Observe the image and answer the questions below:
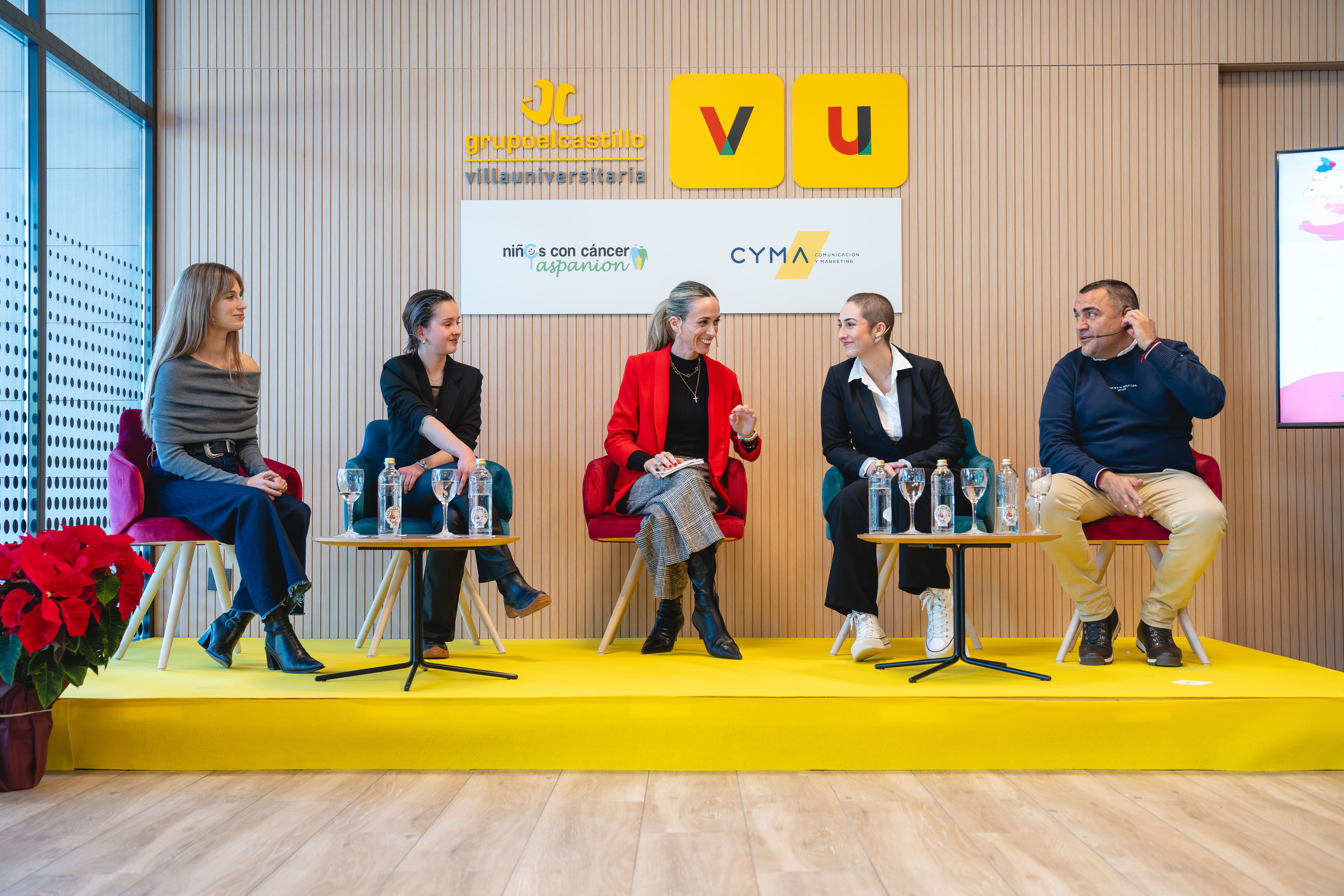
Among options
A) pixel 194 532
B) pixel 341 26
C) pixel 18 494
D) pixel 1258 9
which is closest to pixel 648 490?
pixel 194 532

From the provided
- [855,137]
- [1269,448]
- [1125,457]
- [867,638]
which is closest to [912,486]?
[867,638]

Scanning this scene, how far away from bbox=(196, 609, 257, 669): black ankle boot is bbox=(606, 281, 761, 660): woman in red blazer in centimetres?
126

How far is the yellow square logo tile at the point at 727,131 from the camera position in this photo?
407 centimetres

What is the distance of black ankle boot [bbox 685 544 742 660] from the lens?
3.29 meters

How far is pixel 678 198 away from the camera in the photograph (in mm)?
4086

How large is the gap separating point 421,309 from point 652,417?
91 cm

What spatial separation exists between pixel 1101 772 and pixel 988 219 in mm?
2382

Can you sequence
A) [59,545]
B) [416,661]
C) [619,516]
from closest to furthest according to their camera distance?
→ [59,545], [416,661], [619,516]

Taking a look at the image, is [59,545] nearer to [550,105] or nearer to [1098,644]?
[550,105]

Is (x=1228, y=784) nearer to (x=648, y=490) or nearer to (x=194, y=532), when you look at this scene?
(x=648, y=490)

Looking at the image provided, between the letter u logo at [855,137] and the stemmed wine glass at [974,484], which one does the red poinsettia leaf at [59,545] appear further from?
the letter u logo at [855,137]

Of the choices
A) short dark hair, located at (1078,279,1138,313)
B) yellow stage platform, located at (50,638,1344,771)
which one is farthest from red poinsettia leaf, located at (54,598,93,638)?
short dark hair, located at (1078,279,1138,313)

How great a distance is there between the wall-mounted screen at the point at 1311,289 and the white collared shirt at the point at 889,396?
68.2 inches

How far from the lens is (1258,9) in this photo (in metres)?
4.08
